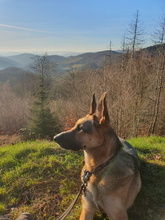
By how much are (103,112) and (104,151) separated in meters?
0.67

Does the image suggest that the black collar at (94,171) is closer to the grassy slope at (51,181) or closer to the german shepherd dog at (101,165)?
the german shepherd dog at (101,165)

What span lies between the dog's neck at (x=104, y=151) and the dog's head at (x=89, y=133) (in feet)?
0.27

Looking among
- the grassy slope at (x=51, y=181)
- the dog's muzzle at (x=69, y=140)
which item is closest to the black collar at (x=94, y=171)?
the dog's muzzle at (x=69, y=140)

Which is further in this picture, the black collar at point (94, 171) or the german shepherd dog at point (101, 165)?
the black collar at point (94, 171)

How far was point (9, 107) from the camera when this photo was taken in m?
28.4

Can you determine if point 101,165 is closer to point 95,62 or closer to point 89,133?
→ point 89,133

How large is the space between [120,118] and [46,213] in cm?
1022

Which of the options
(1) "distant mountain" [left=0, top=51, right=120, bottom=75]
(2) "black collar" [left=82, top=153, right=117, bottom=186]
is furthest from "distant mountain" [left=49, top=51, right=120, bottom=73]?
(2) "black collar" [left=82, top=153, right=117, bottom=186]

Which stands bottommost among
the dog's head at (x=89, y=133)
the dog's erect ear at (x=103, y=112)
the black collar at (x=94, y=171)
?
the black collar at (x=94, y=171)

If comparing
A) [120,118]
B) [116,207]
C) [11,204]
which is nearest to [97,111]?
[116,207]

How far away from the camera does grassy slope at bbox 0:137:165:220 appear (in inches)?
145

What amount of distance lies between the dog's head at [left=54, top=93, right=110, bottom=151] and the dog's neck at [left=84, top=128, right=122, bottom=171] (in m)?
0.08

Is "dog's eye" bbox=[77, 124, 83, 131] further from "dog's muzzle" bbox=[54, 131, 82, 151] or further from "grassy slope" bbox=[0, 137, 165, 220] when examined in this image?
"grassy slope" bbox=[0, 137, 165, 220]

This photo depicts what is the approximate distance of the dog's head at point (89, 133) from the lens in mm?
2984
